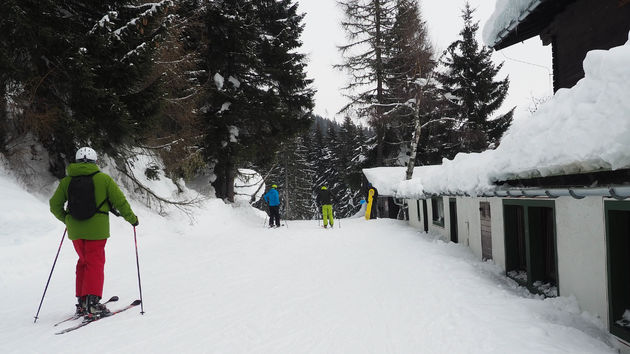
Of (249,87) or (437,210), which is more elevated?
(249,87)

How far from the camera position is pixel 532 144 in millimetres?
4336

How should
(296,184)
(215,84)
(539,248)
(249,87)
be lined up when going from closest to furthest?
1. (539,248)
2. (215,84)
3. (249,87)
4. (296,184)

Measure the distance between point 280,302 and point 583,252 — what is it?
3743 millimetres

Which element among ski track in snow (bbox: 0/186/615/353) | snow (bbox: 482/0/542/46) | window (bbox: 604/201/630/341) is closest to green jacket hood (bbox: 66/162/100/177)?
ski track in snow (bbox: 0/186/615/353)

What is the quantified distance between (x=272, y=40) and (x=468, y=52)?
14150 mm

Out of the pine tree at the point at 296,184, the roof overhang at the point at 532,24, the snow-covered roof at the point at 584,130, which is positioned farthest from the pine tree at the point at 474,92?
the pine tree at the point at 296,184

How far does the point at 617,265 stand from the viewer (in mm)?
3410

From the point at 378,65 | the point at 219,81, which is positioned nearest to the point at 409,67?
the point at 378,65

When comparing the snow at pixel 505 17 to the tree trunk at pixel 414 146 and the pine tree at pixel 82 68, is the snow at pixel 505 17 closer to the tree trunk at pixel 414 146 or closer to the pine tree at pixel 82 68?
the pine tree at pixel 82 68

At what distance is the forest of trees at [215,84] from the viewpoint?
7680 mm

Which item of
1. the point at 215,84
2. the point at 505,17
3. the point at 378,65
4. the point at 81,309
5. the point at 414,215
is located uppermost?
the point at 378,65

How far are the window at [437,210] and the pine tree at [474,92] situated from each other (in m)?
11.9

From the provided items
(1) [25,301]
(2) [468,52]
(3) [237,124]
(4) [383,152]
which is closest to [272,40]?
(3) [237,124]

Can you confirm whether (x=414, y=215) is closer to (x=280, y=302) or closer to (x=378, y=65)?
(x=378, y=65)
